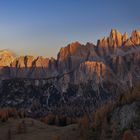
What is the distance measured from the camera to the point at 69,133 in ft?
513

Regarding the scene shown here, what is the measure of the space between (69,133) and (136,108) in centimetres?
3386

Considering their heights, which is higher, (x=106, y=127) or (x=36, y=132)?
(x=106, y=127)

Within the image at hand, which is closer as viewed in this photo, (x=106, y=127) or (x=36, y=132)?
(x=106, y=127)

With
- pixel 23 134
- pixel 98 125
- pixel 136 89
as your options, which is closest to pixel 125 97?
pixel 136 89

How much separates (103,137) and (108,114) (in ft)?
74.9

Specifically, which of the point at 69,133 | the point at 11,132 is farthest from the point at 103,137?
the point at 11,132

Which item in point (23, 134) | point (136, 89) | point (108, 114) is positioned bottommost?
point (23, 134)

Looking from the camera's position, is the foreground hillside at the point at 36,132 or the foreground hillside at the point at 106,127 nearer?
the foreground hillside at the point at 106,127

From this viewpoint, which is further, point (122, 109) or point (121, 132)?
point (122, 109)

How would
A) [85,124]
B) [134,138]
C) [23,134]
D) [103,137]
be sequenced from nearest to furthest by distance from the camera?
[134,138], [103,137], [85,124], [23,134]

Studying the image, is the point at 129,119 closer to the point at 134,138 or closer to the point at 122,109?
the point at 122,109

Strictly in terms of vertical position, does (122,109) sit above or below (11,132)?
above

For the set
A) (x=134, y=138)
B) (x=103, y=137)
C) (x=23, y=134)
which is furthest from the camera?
(x=23, y=134)

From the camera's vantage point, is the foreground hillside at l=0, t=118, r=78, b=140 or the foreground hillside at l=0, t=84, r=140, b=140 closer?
the foreground hillside at l=0, t=84, r=140, b=140
